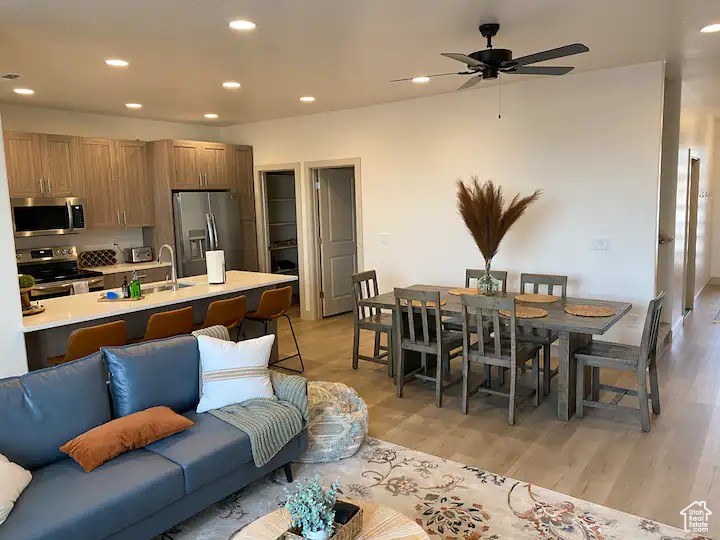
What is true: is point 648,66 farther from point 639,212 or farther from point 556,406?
point 556,406

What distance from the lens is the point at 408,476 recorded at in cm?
318

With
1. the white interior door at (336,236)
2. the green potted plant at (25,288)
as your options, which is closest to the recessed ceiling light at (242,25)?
the green potted plant at (25,288)

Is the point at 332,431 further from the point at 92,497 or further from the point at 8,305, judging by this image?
the point at 8,305

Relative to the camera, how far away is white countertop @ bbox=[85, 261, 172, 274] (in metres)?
6.34

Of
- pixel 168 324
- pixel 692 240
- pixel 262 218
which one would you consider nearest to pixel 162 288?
pixel 168 324

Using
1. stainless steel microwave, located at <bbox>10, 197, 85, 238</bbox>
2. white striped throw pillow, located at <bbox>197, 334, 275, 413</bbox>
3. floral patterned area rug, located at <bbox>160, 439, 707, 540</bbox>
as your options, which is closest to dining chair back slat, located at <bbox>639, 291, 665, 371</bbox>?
floral patterned area rug, located at <bbox>160, 439, 707, 540</bbox>

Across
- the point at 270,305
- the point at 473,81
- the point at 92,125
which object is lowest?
the point at 270,305

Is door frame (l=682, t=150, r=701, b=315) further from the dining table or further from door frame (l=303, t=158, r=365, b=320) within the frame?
door frame (l=303, t=158, r=365, b=320)

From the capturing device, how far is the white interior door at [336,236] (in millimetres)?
7324

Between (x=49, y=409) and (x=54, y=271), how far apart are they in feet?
13.1

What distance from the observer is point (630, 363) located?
3.71 metres

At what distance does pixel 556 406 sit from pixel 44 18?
4.21m

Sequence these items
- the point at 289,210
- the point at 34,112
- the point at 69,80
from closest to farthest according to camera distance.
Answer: the point at 69,80 → the point at 34,112 → the point at 289,210

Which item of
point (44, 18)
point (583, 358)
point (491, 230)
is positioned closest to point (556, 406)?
point (583, 358)
